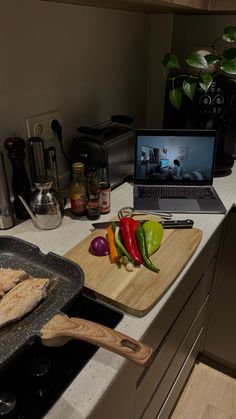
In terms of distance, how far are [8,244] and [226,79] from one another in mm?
1001

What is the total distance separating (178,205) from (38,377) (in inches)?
28.0

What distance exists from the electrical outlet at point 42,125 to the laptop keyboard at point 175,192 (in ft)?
1.22

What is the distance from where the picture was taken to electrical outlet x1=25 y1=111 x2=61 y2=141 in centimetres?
98

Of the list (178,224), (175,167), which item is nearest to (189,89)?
(175,167)

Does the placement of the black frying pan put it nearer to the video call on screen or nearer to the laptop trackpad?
the laptop trackpad

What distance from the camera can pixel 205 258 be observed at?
103 centimetres

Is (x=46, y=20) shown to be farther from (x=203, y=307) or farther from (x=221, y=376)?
(x=221, y=376)

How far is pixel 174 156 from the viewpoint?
117 cm

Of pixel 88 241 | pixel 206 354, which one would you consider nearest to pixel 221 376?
pixel 206 354

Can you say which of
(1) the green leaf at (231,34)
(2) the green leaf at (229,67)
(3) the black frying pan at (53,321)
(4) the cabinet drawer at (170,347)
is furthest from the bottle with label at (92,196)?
(1) the green leaf at (231,34)

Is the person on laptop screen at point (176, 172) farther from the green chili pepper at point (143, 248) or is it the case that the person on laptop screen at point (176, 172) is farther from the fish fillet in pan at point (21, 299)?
the fish fillet in pan at point (21, 299)

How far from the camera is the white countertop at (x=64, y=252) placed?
1.61ft

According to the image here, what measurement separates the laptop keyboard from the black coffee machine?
203mm

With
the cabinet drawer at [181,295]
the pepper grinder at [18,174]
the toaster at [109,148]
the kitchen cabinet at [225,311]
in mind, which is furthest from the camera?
the kitchen cabinet at [225,311]
